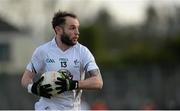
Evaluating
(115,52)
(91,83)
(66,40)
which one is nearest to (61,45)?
(66,40)

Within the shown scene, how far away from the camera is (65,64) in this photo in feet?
27.0

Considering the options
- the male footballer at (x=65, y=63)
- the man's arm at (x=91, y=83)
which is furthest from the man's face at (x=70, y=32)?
the man's arm at (x=91, y=83)

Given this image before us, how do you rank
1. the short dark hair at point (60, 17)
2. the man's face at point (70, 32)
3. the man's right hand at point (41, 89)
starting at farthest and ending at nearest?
the short dark hair at point (60, 17), the man's face at point (70, 32), the man's right hand at point (41, 89)

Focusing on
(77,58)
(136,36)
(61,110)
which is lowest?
(136,36)

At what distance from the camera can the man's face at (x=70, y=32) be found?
26.8ft

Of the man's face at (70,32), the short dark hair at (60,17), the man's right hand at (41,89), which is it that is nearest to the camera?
the man's right hand at (41,89)

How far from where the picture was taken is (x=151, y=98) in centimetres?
2375

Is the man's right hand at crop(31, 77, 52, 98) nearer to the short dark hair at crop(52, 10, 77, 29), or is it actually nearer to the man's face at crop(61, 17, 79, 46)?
the man's face at crop(61, 17, 79, 46)

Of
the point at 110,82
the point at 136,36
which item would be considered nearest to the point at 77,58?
the point at 110,82

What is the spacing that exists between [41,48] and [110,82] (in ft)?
50.4

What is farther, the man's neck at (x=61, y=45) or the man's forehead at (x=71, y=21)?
the man's neck at (x=61, y=45)

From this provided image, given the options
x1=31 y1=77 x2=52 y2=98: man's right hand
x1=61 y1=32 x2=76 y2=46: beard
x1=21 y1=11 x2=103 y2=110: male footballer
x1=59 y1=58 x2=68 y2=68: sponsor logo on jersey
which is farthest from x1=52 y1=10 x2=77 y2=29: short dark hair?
x1=31 y1=77 x2=52 y2=98: man's right hand

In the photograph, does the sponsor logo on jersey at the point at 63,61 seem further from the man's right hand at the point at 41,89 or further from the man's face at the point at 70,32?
the man's right hand at the point at 41,89

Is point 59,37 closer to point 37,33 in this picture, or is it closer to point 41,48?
point 41,48
